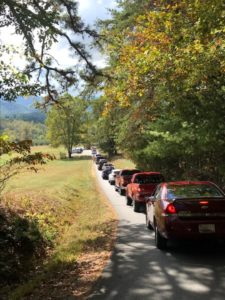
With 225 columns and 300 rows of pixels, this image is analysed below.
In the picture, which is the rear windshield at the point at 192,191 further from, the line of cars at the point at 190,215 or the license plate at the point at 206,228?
the license plate at the point at 206,228

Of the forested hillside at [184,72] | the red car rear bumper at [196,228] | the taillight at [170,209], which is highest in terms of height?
the forested hillside at [184,72]

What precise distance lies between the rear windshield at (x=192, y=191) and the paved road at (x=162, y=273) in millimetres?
1245

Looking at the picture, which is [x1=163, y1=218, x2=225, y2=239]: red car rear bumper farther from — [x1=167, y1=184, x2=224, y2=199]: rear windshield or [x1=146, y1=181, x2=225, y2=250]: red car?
[x1=167, y1=184, x2=224, y2=199]: rear windshield

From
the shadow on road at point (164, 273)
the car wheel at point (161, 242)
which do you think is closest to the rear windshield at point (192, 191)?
the car wheel at point (161, 242)

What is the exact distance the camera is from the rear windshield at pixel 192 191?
1094cm

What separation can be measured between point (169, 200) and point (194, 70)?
5213 millimetres

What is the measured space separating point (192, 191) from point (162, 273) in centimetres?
281

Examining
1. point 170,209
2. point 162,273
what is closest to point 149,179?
point 170,209

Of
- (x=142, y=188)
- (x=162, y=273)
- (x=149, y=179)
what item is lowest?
(x=162, y=273)

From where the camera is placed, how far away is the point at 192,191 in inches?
440

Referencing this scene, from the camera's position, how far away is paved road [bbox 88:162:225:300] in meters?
7.48

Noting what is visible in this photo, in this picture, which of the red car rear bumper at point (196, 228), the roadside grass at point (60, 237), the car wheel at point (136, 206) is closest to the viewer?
the roadside grass at point (60, 237)

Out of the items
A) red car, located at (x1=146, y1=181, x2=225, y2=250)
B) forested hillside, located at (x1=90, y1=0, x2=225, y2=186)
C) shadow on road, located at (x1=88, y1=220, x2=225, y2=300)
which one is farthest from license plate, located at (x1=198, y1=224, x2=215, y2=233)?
forested hillside, located at (x1=90, y1=0, x2=225, y2=186)

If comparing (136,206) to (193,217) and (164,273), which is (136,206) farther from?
(164,273)
